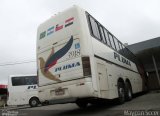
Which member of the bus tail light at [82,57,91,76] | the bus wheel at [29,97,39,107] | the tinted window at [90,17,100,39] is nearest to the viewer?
the bus tail light at [82,57,91,76]

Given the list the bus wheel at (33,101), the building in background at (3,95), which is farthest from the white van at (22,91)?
the building in background at (3,95)

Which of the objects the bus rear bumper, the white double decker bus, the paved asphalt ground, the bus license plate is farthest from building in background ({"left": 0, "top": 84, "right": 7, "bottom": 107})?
the bus license plate

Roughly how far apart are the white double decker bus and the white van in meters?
11.2

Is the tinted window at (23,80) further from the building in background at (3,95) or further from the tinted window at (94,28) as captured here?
the tinted window at (94,28)

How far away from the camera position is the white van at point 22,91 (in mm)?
18953

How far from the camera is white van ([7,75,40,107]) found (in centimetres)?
1895

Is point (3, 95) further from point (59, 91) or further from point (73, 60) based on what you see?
point (73, 60)

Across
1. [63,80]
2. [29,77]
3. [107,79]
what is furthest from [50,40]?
[29,77]

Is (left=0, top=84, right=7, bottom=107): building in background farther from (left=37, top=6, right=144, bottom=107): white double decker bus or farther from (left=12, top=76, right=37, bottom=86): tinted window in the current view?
(left=37, top=6, right=144, bottom=107): white double decker bus

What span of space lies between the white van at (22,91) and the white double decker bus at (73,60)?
11.2 metres

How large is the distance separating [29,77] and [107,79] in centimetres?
1273

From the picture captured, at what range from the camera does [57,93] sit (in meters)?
7.63

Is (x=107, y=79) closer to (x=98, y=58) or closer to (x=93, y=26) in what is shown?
(x=98, y=58)

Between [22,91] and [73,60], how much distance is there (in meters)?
12.9
